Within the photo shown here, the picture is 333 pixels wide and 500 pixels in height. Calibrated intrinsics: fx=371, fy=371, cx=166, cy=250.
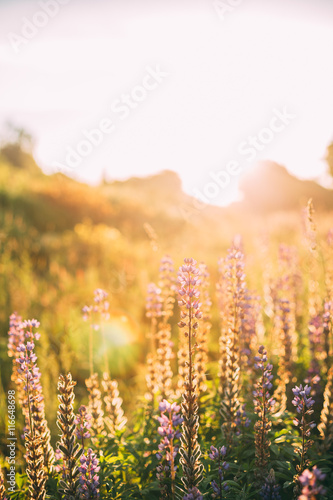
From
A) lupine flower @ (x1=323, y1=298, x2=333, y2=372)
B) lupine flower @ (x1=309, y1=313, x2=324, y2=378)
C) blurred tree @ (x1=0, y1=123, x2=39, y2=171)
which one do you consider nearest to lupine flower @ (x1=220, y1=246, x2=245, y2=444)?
lupine flower @ (x1=323, y1=298, x2=333, y2=372)

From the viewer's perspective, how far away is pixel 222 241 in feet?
65.7

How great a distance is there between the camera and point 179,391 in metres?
3.14

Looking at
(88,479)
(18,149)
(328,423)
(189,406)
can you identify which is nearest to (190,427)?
(189,406)

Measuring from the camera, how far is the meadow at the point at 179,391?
6.93 ft

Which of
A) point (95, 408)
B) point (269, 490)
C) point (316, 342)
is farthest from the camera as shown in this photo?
point (316, 342)

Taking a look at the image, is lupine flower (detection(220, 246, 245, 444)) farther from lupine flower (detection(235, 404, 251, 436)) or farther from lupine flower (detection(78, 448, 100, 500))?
lupine flower (detection(78, 448, 100, 500))

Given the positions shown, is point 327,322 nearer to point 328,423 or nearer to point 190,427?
point 328,423

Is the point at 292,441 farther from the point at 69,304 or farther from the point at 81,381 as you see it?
the point at 69,304

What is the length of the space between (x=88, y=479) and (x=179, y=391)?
118 cm

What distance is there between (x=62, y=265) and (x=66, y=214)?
32.9 feet

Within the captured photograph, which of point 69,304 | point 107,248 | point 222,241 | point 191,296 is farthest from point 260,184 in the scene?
point 191,296

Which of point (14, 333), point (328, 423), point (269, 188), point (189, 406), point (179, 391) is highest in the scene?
point (269, 188)

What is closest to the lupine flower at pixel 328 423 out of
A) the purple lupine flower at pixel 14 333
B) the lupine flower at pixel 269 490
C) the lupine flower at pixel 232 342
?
the lupine flower at pixel 232 342

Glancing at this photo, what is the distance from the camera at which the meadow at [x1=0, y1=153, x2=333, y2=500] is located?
6.93 feet
